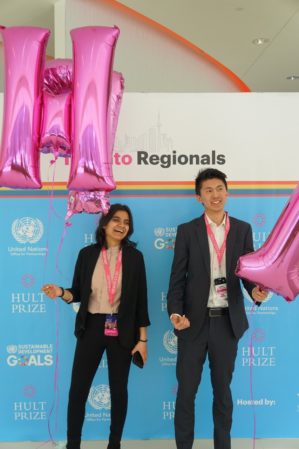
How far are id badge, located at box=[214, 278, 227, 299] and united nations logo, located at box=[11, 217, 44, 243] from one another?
42.5 inches

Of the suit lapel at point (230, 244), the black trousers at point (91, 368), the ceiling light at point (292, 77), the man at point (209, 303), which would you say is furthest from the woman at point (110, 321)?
the ceiling light at point (292, 77)

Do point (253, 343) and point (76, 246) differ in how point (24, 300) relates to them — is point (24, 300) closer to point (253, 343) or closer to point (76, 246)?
point (76, 246)

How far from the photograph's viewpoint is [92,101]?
155 centimetres

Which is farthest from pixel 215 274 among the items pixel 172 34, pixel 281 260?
pixel 172 34

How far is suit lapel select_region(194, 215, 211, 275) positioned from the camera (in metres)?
2.11

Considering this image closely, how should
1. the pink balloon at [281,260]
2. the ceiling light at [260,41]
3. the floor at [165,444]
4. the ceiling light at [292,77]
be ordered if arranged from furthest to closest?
1. the ceiling light at [292,77]
2. the ceiling light at [260,41]
3. the floor at [165,444]
4. the pink balloon at [281,260]

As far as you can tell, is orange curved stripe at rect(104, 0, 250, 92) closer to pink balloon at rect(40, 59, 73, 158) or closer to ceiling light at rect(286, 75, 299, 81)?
ceiling light at rect(286, 75, 299, 81)

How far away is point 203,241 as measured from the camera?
7.00 feet

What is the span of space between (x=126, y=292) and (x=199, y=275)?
359 mm

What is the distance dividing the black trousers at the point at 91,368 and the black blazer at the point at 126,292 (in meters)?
0.05

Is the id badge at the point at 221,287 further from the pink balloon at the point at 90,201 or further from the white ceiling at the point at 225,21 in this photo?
the white ceiling at the point at 225,21

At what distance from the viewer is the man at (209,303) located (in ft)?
6.91

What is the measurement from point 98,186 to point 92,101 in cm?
29

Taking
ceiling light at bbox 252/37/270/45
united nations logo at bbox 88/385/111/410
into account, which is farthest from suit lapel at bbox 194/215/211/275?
ceiling light at bbox 252/37/270/45
